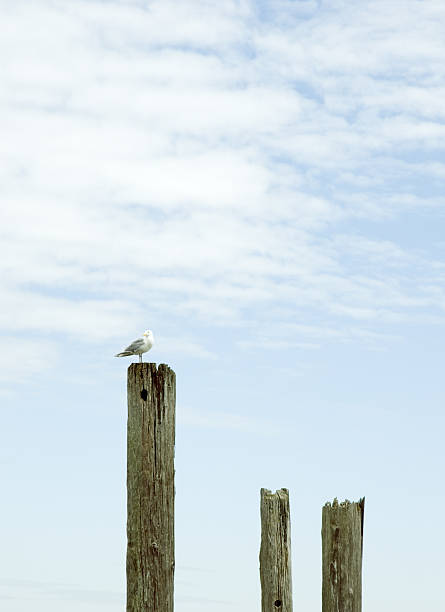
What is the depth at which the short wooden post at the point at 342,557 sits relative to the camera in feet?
33.0

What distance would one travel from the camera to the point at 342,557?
1013 centimetres

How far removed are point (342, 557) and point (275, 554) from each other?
0.83 meters

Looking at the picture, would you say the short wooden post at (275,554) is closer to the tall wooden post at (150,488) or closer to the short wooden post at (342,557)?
the short wooden post at (342,557)

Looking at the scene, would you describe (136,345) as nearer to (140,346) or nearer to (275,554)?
(140,346)

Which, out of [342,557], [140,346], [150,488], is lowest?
[342,557]

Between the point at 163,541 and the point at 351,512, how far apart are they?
320 centimetres

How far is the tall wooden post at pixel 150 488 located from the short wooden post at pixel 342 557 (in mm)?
2959

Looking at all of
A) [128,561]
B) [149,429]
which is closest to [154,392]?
[149,429]

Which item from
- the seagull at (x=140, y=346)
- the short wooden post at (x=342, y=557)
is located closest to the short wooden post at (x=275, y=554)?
the short wooden post at (x=342, y=557)

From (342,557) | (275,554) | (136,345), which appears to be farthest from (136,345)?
(342,557)

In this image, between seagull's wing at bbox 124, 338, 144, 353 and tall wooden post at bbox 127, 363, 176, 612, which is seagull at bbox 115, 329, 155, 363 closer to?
seagull's wing at bbox 124, 338, 144, 353

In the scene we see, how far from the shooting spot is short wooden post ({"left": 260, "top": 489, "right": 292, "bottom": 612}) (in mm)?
9766

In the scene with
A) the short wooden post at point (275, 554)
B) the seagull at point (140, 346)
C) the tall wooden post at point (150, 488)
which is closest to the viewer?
the tall wooden post at point (150, 488)

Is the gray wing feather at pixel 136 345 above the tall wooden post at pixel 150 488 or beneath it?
above
